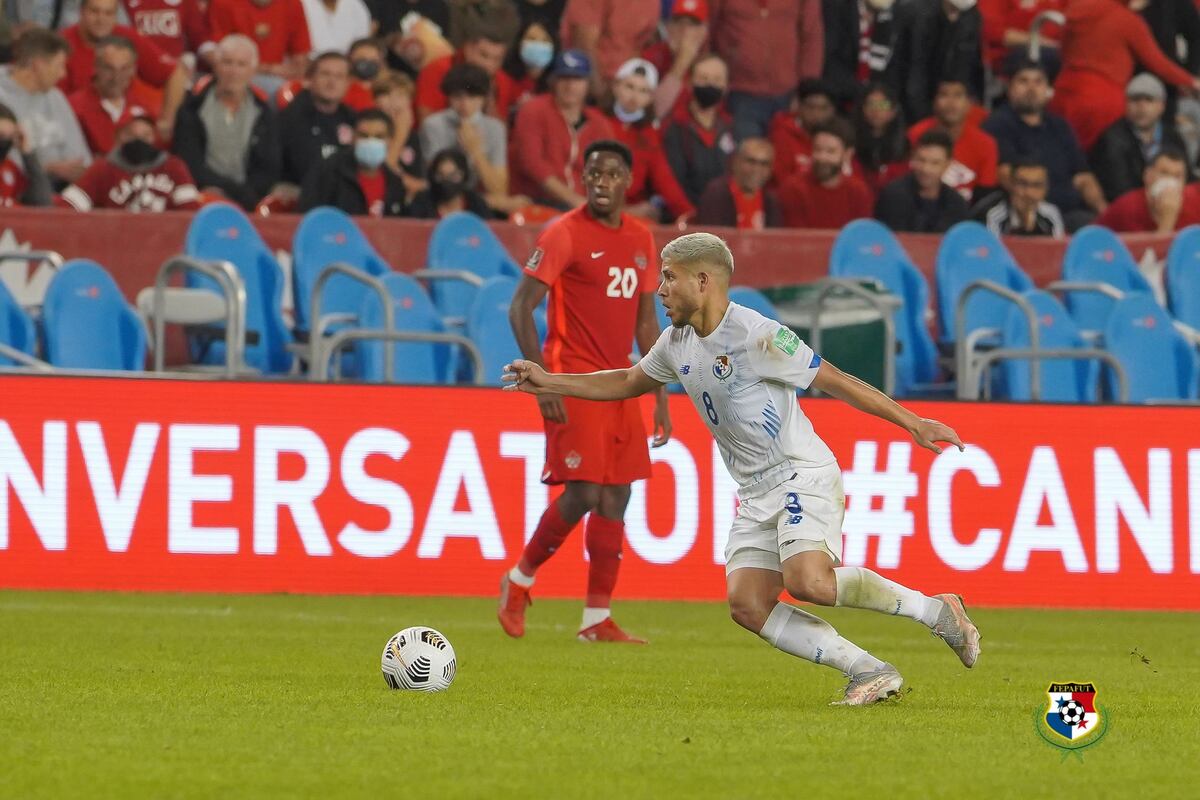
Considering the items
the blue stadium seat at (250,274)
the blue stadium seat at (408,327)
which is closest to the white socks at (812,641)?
the blue stadium seat at (408,327)

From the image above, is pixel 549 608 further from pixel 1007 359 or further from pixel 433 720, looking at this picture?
pixel 433 720

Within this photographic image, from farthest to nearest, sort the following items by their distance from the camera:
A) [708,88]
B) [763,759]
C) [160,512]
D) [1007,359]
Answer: [708,88] < [1007,359] < [160,512] < [763,759]

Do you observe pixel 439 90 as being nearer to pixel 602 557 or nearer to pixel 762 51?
pixel 762 51

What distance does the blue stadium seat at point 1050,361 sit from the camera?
53.3 ft

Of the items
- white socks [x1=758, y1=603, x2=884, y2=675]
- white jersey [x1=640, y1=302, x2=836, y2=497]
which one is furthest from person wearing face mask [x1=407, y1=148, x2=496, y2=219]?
white socks [x1=758, y1=603, x2=884, y2=675]

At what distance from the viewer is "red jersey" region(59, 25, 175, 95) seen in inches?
665

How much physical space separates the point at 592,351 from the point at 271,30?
7886 mm

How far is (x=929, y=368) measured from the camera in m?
16.6

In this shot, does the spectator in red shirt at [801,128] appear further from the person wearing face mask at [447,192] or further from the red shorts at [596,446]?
the red shorts at [596,446]

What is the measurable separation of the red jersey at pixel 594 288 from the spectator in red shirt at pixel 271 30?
723 centimetres

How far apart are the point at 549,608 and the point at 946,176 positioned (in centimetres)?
701

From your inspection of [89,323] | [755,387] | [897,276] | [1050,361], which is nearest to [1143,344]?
[1050,361]

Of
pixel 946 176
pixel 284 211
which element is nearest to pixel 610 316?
pixel 284 211

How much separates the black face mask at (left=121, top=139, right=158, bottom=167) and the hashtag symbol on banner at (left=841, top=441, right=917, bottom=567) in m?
5.79
